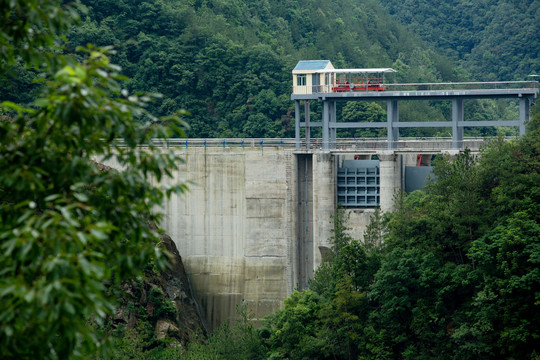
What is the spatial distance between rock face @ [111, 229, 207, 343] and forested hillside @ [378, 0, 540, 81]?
61.6 metres

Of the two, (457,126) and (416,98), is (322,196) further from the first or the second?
(457,126)

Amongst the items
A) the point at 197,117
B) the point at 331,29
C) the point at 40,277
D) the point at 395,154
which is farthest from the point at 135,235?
the point at 331,29

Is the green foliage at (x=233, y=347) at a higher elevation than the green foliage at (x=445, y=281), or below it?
below

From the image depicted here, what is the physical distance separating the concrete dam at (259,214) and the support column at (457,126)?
1421mm

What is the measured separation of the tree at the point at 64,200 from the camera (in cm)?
934

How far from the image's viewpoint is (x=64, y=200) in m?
9.98

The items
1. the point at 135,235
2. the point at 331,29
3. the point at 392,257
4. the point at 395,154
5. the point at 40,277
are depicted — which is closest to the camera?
the point at 40,277

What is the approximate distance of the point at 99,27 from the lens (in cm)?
6581

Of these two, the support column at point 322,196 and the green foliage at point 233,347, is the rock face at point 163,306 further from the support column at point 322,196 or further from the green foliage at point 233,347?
the support column at point 322,196

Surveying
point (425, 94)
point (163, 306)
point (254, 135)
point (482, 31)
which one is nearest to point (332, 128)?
point (425, 94)

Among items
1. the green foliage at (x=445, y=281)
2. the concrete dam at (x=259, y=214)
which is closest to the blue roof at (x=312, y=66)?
the concrete dam at (x=259, y=214)

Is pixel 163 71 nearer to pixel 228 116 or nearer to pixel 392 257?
pixel 228 116

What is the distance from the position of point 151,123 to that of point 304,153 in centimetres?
3527

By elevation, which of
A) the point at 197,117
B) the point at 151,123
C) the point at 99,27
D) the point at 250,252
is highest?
the point at 99,27
